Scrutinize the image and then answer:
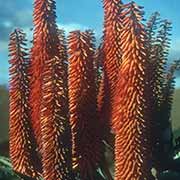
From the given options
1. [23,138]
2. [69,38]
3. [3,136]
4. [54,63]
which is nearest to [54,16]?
[69,38]

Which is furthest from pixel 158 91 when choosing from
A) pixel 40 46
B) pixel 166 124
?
pixel 40 46

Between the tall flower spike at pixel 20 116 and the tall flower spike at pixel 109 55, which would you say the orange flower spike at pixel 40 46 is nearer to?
the tall flower spike at pixel 20 116

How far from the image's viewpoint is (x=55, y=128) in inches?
120

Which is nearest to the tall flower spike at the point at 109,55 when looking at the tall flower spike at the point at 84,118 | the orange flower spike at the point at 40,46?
the tall flower spike at the point at 84,118

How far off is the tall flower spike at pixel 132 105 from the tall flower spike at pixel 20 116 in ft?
1.39

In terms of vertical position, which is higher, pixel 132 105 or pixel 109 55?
pixel 109 55

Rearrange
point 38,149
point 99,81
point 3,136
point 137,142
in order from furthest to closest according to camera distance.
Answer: point 3,136 → point 99,81 → point 38,149 → point 137,142

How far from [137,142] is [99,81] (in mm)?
537

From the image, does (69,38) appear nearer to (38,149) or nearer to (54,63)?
(54,63)

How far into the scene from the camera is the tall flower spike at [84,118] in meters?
3.20

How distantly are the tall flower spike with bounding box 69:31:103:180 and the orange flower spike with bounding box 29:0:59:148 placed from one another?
0.42ft

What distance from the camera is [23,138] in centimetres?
330

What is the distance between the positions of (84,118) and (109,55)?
326 millimetres

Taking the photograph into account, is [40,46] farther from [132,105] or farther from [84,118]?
[132,105]
